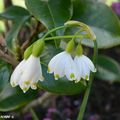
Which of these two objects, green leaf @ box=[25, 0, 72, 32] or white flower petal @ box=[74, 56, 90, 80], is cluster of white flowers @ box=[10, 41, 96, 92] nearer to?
white flower petal @ box=[74, 56, 90, 80]

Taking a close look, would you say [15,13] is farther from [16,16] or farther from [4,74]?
[4,74]

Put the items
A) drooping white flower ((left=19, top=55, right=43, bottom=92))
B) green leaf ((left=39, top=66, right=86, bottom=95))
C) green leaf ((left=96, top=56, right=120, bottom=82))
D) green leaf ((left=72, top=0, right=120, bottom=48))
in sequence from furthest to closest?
1. green leaf ((left=96, top=56, right=120, bottom=82))
2. green leaf ((left=72, top=0, right=120, bottom=48))
3. green leaf ((left=39, top=66, right=86, bottom=95))
4. drooping white flower ((left=19, top=55, right=43, bottom=92))

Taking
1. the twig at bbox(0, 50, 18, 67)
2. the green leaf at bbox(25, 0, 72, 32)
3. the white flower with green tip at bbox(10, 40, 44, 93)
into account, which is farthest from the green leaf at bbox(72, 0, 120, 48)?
the white flower with green tip at bbox(10, 40, 44, 93)

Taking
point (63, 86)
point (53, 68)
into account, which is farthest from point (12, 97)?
point (53, 68)

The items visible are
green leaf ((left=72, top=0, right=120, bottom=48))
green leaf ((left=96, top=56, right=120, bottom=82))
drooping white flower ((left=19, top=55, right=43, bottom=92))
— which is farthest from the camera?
green leaf ((left=96, top=56, right=120, bottom=82))

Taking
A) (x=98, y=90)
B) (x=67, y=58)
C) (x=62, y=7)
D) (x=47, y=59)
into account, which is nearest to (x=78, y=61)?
(x=67, y=58)

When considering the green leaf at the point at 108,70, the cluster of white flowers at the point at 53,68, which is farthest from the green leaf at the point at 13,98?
the green leaf at the point at 108,70
